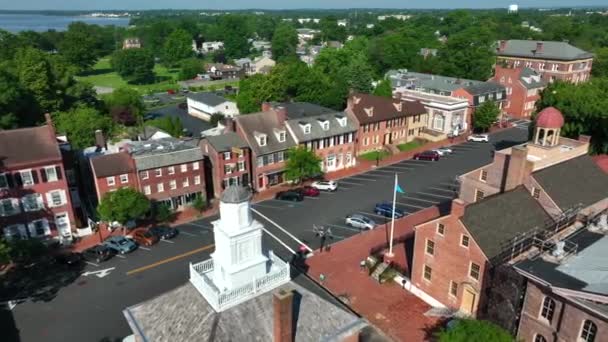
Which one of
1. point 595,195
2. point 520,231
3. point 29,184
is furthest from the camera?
point 29,184

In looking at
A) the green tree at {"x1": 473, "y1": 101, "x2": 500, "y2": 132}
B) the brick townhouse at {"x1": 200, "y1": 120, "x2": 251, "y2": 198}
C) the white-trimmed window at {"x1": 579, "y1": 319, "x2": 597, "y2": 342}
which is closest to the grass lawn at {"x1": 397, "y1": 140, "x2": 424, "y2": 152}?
the green tree at {"x1": 473, "y1": 101, "x2": 500, "y2": 132}

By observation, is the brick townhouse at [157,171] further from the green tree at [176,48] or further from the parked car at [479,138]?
the green tree at [176,48]

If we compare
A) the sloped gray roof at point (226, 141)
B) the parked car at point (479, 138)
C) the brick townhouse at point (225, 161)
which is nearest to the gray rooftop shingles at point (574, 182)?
the brick townhouse at point (225, 161)

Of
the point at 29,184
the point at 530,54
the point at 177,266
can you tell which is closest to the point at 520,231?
the point at 177,266

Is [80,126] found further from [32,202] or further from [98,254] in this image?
[98,254]

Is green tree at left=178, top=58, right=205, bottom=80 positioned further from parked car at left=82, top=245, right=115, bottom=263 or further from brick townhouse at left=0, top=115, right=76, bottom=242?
parked car at left=82, top=245, right=115, bottom=263

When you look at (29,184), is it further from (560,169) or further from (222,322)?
(560,169)
